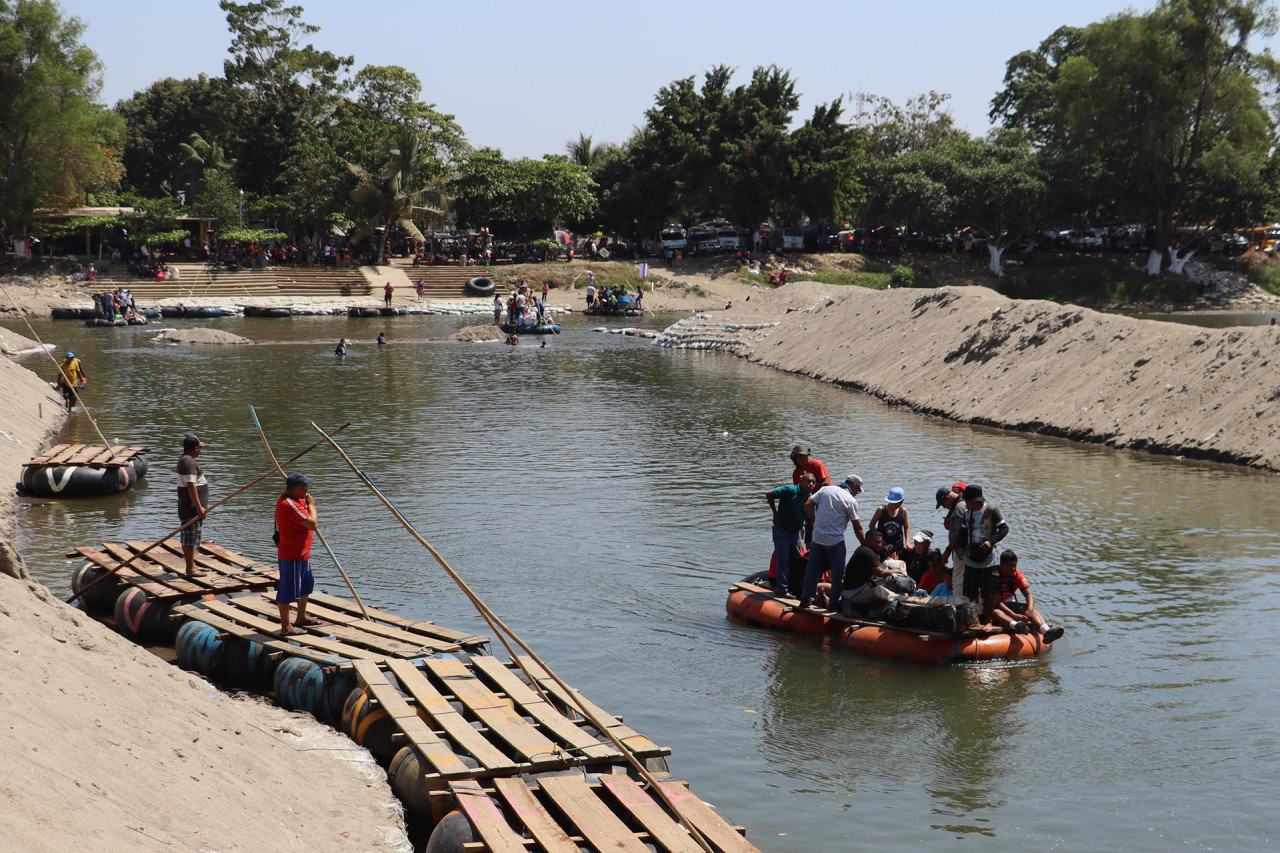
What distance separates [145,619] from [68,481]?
832 centimetres

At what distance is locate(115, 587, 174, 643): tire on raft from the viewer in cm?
1274

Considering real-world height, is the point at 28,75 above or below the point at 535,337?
above

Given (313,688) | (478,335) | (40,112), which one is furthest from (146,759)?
(40,112)

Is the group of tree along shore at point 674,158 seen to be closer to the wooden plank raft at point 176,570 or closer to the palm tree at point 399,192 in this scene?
the palm tree at point 399,192

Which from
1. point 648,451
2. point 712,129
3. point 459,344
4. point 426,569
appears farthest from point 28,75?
point 426,569

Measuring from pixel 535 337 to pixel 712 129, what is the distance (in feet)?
102

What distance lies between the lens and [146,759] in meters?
7.68

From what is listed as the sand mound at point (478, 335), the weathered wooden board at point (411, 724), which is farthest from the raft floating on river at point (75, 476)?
the sand mound at point (478, 335)

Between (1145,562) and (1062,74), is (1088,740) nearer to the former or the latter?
(1145,562)

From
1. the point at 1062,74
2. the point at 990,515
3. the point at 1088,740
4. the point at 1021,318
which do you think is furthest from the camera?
the point at 1062,74

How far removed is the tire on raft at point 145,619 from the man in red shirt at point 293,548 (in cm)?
185

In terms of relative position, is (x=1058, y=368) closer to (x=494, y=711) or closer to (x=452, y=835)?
(x=494, y=711)

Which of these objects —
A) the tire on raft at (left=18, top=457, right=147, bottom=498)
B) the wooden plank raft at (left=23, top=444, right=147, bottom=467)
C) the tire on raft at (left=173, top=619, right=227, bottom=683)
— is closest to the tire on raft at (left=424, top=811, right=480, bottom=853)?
the tire on raft at (left=173, top=619, right=227, bottom=683)

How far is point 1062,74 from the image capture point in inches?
2869
